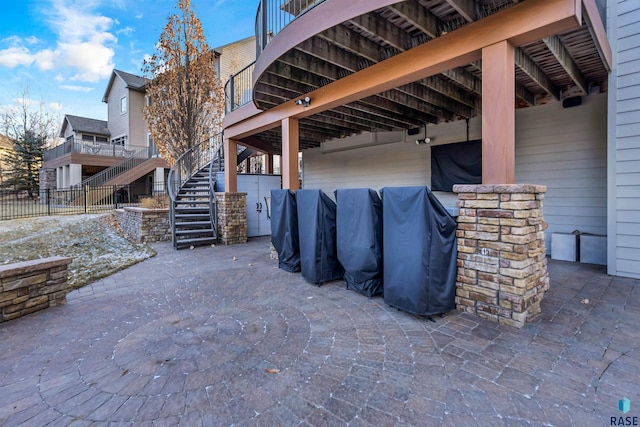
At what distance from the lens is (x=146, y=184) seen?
61.3 feet

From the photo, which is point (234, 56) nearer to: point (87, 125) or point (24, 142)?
point (87, 125)

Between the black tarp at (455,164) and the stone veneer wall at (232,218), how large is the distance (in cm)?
487

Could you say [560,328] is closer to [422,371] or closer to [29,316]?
[422,371]

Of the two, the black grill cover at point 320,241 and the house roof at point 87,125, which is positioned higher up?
the house roof at point 87,125

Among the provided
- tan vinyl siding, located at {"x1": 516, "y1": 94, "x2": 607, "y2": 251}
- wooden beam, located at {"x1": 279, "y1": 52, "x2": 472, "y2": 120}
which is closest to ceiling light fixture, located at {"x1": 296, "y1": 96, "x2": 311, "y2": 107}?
wooden beam, located at {"x1": 279, "y1": 52, "x2": 472, "y2": 120}

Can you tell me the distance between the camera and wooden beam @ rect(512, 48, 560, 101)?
370 cm

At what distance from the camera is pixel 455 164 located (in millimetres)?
6562

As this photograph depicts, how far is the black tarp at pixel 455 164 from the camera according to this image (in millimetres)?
6227

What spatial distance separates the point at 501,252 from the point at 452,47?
7.46 feet

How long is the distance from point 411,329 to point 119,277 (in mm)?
4374

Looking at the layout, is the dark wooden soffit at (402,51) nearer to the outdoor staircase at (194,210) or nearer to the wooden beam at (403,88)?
the wooden beam at (403,88)

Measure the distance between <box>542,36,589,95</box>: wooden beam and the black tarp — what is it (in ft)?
5.95

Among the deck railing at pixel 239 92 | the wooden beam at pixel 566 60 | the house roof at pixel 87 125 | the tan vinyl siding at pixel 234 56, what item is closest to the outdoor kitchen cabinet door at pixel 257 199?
the deck railing at pixel 239 92

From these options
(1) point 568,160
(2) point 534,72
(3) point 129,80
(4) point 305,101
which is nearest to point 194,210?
(4) point 305,101
